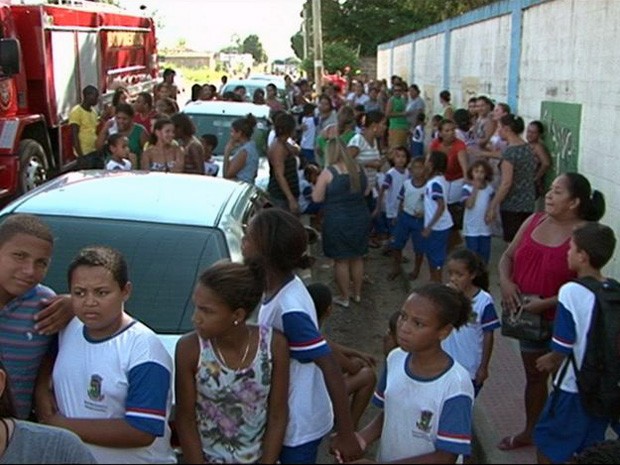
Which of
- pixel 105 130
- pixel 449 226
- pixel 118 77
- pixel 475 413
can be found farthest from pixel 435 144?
pixel 118 77

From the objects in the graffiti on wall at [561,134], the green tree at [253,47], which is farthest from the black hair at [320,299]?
the green tree at [253,47]

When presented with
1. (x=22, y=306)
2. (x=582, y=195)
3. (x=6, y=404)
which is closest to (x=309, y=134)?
(x=582, y=195)

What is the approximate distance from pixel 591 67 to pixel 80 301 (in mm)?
6740

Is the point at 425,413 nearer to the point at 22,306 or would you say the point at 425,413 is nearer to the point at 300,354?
the point at 300,354

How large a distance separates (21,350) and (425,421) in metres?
1.45

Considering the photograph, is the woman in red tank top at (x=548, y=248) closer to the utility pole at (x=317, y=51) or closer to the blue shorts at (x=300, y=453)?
the blue shorts at (x=300, y=453)

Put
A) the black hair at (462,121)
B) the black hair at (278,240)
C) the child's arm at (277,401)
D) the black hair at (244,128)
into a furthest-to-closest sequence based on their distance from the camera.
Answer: the black hair at (462,121) → the black hair at (244,128) → the black hair at (278,240) → the child's arm at (277,401)

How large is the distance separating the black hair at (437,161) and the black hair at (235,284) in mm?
5195

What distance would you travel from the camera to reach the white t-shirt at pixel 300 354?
121 inches

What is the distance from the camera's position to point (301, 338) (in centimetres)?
306

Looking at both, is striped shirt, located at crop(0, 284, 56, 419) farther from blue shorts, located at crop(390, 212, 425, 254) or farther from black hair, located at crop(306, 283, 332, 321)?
blue shorts, located at crop(390, 212, 425, 254)

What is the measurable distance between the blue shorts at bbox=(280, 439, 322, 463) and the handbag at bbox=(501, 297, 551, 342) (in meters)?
1.66

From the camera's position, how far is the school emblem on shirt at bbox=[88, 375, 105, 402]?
9.04 ft

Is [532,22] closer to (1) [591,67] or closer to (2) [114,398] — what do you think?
(1) [591,67]
